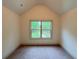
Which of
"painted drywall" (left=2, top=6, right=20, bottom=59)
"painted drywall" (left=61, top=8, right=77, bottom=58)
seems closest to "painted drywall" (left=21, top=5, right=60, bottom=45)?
"painted drywall" (left=61, top=8, right=77, bottom=58)

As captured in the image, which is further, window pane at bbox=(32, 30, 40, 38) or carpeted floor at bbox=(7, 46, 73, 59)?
window pane at bbox=(32, 30, 40, 38)

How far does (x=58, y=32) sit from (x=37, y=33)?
1470mm

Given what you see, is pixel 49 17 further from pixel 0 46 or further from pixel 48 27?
pixel 0 46

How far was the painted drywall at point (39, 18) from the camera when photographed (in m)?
7.41

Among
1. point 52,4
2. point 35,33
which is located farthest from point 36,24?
point 52,4

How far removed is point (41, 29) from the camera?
747cm

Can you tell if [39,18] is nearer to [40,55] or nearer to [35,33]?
[35,33]

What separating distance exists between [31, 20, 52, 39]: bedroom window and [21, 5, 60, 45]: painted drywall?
28 cm

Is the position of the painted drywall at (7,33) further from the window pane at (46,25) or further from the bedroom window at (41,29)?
the window pane at (46,25)

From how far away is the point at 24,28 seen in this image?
7426mm

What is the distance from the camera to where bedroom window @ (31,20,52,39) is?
7.45m

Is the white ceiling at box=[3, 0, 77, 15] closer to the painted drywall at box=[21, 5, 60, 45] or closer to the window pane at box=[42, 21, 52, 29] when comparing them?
the painted drywall at box=[21, 5, 60, 45]

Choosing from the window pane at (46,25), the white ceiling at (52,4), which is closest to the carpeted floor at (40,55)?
the white ceiling at (52,4)

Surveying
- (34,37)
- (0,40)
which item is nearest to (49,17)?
(34,37)
